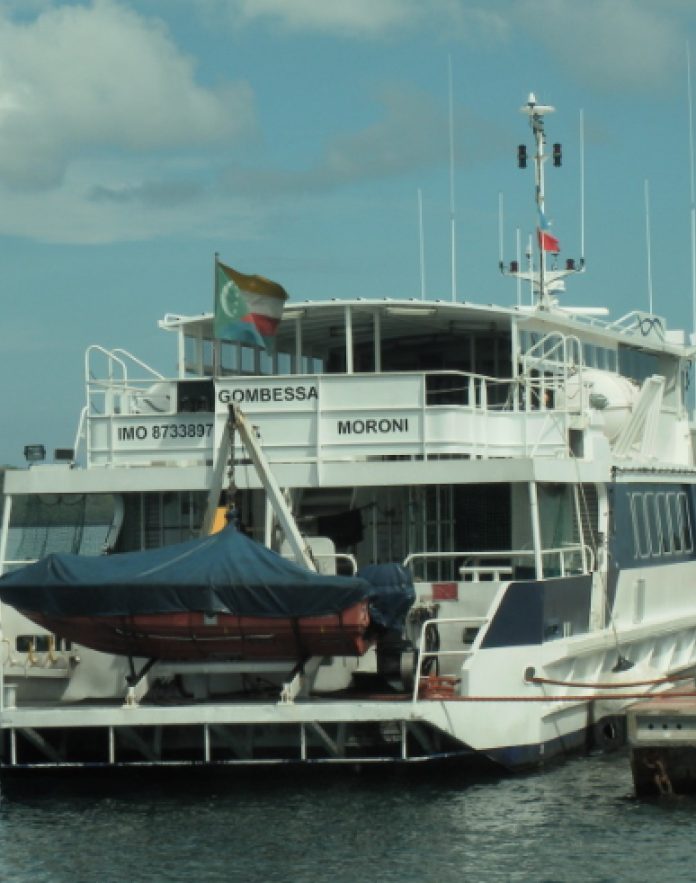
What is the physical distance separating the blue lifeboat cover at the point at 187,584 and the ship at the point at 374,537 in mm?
160

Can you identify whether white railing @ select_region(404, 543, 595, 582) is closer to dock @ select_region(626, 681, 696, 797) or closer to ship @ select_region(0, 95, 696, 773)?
ship @ select_region(0, 95, 696, 773)

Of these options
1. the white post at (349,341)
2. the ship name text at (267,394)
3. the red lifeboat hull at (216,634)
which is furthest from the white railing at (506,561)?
the white post at (349,341)

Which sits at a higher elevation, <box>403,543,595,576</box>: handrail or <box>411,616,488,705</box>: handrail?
<box>403,543,595,576</box>: handrail

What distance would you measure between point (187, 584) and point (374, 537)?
4383 millimetres

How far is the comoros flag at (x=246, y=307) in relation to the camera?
19922 millimetres

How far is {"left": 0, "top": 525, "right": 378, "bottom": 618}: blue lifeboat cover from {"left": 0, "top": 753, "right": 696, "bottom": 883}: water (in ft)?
6.25

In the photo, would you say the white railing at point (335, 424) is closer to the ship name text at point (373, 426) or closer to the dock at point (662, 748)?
the ship name text at point (373, 426)

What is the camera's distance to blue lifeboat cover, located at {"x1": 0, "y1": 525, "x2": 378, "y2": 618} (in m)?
17.2

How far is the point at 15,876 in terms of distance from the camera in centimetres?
1505

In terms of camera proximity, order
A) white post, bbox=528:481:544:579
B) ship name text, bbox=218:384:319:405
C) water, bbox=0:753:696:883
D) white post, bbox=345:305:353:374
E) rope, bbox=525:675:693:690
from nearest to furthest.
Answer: water, bbox=0:753:696:883 < rope, bbox=525:675:693:690 < white post, bbox=528:481:544:579 < ship name text, bbox=218:384:319:405 < white post, bbox=345:305:353:374

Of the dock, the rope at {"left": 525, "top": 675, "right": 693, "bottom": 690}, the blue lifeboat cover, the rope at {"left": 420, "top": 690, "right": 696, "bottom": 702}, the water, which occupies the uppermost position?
the blue lifeboat cover

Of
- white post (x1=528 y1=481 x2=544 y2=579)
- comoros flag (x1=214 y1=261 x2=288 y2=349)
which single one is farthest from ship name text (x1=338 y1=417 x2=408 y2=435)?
white post (x1=528 y1=481 x2=544 y2=579)

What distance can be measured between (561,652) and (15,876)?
650 centimetres

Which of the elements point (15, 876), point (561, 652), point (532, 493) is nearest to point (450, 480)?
point (532, 493)
